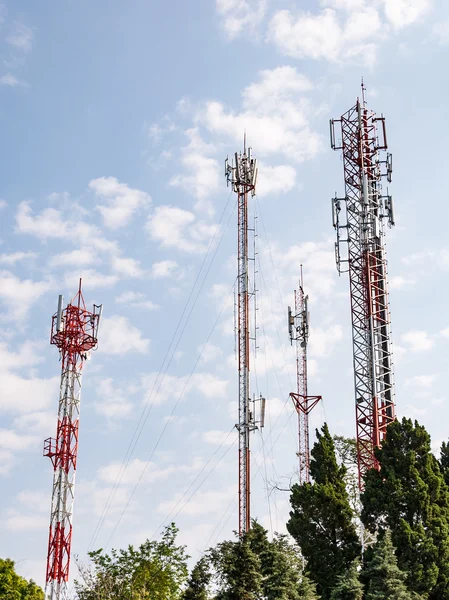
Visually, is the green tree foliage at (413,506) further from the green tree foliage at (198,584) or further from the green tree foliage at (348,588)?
the green tree foliage at (198,584)

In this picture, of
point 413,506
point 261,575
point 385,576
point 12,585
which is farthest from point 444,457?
point 12,585

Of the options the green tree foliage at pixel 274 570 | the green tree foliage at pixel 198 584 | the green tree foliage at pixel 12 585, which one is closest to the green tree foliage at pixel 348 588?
the green tree foliage at pixel 274 570

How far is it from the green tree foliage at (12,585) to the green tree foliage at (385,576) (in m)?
24.9

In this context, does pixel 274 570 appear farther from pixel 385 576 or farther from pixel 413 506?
pixel 413 506

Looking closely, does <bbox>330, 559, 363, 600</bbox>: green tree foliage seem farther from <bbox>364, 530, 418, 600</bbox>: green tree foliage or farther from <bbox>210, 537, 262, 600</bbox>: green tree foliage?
<bbox>210, 537, 262, 600</bbox>: green tree foliage

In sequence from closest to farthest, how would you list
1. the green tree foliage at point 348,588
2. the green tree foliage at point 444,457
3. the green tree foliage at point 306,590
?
the green tree foliage at point 348,588 < the green tree foliage at point 306,590 < the green tree foliage at point 444,457

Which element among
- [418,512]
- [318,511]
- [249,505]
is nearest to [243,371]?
[249,505]

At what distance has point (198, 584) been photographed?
3284cm

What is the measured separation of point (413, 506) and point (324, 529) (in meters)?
3.87

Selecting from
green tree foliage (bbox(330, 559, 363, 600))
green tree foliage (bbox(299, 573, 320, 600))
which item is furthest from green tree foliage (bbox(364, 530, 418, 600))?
green tree foliage (bbox(299, 573, 320, 600))

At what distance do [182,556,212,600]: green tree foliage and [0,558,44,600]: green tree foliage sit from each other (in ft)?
55.9

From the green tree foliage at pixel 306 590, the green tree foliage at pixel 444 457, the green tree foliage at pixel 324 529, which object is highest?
the green tree foliage at pixel 444 457

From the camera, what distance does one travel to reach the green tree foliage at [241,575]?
30344mm

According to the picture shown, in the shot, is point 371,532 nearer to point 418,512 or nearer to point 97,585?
point 418,512
